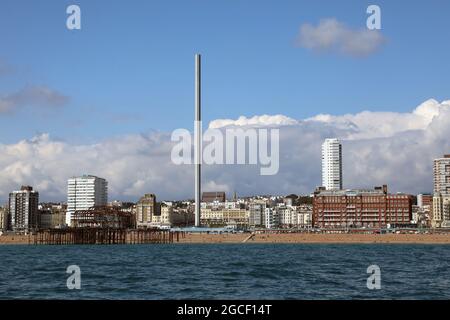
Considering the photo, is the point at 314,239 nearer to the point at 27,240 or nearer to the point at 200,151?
the point at 200,151

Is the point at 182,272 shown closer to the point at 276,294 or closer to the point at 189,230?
the point at 276,294

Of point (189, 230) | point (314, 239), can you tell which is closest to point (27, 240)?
point (189, 230)

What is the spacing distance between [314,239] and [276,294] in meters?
135

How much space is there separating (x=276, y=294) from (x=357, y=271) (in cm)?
1728

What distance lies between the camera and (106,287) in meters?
35.2

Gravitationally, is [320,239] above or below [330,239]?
below

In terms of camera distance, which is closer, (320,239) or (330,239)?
(330,239)

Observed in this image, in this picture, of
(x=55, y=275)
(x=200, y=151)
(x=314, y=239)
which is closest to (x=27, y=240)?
(x=200, y=151)
